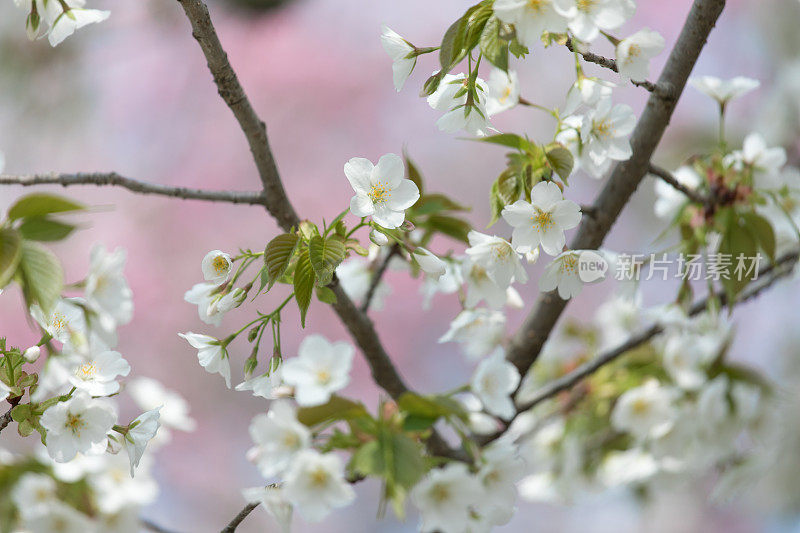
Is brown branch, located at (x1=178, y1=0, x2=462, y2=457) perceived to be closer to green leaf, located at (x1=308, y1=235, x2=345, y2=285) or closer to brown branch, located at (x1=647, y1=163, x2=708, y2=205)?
green leaf, located at (x1=308, y1=235, x2=345, y2=285)

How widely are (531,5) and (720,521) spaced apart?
2.59m

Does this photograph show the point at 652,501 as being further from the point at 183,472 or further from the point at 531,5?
the point at 183,472

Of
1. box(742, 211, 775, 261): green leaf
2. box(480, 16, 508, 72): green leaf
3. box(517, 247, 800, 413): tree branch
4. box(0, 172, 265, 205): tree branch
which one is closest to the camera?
box(480, 16, 508, 72): green leaf

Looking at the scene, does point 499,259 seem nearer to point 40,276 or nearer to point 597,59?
point 597,59

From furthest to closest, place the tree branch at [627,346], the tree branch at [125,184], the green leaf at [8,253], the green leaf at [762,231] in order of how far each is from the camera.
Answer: the tree branch at [627,346]
the green leaf at [762,231]
the tree branch at [125,184]
the green leaf at [8,253]

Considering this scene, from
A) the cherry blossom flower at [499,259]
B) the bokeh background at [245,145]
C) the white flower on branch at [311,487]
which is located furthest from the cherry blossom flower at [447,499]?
the bokeh background at [245,145]

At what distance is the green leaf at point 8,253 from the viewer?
43cm

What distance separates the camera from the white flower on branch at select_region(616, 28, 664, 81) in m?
0.57

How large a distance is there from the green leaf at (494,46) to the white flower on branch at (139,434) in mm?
353

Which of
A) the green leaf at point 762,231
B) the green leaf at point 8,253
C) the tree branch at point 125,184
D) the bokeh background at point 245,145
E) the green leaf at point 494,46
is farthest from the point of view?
the bokeh background at point 245,145

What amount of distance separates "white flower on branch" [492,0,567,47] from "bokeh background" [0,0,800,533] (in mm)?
1724

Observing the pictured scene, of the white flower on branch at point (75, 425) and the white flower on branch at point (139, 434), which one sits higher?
the white flower on branch at point (75, 425)

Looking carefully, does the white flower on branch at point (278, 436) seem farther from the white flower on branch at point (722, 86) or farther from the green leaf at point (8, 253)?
the white flower on branch at point (722, 86)

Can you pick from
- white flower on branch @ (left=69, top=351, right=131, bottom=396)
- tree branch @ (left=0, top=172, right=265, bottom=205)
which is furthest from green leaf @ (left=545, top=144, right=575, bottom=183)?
white flower on branch @ (left=69, top=351, right=131, bottom=396)
